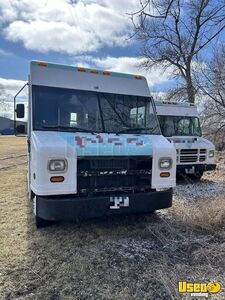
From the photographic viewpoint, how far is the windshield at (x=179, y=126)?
1044 centimetres

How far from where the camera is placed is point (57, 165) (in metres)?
4.44

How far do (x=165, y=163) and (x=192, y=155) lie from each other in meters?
4.94

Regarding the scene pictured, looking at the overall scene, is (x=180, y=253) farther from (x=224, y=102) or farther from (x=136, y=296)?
(x=224, y=102)

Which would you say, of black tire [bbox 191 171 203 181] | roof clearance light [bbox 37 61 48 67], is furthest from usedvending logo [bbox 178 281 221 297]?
black tire [bbox 191 171 203 181]

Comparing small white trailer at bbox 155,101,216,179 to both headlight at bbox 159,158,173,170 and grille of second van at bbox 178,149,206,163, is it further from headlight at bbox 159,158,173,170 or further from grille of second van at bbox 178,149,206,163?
headlight at bbox 159,158,173,170

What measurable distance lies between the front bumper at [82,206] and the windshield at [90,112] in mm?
1271

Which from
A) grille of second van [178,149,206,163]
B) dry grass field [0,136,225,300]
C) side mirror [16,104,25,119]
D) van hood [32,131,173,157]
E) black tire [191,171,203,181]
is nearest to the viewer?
dry grass field [0,136,225,300]

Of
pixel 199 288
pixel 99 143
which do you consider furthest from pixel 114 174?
pixel 199 288

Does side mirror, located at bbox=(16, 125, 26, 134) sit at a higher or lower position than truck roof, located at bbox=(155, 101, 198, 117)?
lower

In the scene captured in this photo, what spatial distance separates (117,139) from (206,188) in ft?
16.8

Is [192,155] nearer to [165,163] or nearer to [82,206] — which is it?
[165,163]

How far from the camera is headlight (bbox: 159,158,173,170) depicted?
5102mm

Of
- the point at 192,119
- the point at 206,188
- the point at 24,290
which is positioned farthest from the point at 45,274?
the point at 192,119

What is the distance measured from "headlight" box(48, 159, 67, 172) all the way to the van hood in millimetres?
210
